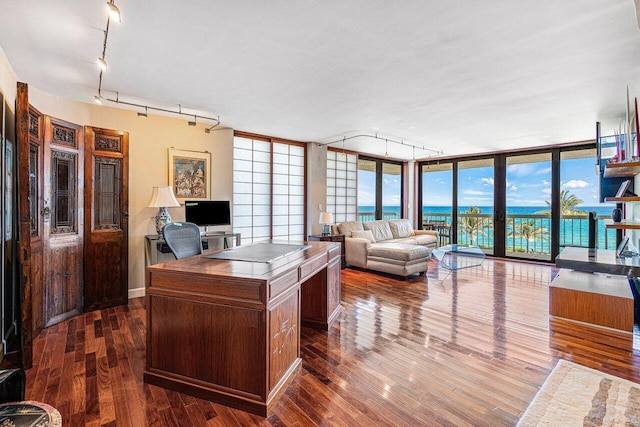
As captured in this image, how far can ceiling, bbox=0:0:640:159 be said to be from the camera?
198 centimetres

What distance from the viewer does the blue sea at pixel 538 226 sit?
615cm

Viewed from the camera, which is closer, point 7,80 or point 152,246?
point 7,80

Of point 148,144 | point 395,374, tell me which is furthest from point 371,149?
point 395,374

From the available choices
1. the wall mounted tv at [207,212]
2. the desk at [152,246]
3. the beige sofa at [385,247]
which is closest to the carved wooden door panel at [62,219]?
the desk at [152,246]

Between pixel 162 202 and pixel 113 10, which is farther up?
pixel 113 10

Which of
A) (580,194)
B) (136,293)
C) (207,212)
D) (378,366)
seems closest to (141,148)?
(207,212)

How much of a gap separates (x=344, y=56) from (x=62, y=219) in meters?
3.53

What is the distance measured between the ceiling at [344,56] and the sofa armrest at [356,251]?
2.36 m

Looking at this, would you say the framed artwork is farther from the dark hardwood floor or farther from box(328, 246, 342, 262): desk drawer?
box(328, 246, 342, 262): desk drawer

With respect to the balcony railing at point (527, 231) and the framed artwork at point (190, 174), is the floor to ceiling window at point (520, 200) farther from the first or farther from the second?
the framed artwork at point (190, 174)

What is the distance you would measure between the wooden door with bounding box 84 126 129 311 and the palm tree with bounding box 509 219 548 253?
7.58m

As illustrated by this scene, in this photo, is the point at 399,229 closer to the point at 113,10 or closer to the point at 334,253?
the point at 334,253

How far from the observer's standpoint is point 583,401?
195cm

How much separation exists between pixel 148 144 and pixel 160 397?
335 cm
